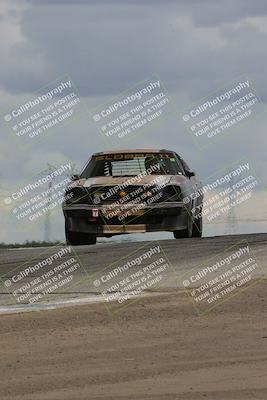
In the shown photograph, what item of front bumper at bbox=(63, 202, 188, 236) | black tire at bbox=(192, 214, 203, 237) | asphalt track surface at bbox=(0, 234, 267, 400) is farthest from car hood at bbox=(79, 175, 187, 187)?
asphalt track surface at bbox=(0, 234, 267, 400)

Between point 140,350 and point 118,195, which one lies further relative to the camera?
point 118,195

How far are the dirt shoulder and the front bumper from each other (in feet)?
23.9

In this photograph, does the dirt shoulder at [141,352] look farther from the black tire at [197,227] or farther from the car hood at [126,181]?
the black tire at [197,227]

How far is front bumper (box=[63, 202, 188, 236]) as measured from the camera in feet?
79.4

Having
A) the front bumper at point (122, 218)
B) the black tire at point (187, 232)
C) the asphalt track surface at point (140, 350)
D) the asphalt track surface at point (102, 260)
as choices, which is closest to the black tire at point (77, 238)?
the asphalt track surface at point (102, 260)

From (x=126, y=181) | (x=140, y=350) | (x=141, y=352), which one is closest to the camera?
(x=141, y=352)

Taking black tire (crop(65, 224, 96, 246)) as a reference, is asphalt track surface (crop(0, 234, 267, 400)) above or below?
above

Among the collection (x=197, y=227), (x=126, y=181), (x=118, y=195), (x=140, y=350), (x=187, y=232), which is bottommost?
(x=197, y=227)

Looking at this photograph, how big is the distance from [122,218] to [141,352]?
11405 mm

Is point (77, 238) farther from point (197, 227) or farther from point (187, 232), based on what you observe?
point (197, 227)

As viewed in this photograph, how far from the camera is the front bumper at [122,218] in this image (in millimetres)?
24203

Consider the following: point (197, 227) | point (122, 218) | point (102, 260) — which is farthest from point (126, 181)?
point (102, 260)

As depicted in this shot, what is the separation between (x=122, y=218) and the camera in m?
24.2

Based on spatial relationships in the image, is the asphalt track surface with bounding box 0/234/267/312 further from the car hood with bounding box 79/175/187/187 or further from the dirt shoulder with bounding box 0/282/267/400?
the dirt shoulder with bounding box 0/282/267/400
